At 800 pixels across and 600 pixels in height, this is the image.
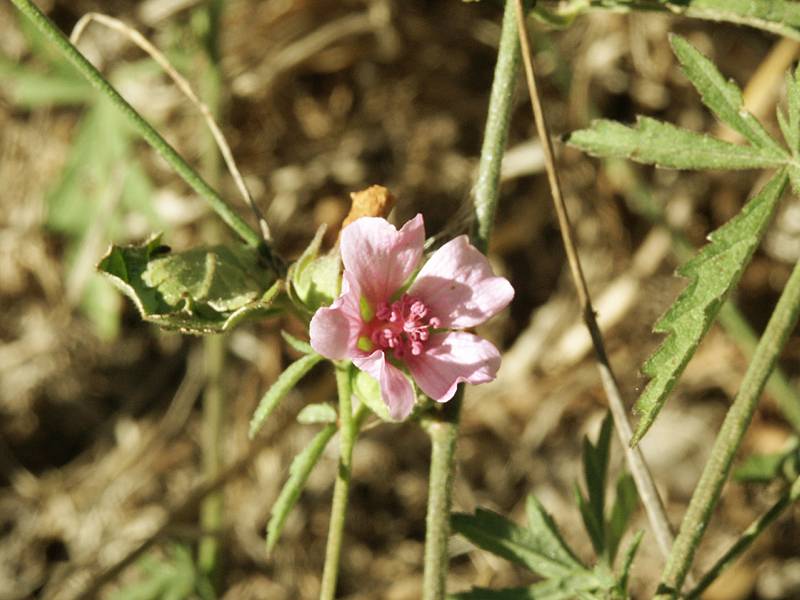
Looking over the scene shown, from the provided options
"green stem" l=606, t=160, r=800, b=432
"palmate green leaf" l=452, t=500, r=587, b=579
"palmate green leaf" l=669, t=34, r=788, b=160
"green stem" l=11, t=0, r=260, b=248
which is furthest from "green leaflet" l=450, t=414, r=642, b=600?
"green stem" l=606, t=160, r=800, b=432

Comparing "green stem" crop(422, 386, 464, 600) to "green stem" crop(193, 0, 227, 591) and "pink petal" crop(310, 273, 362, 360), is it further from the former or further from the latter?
"green stem" crop(193, 0, 227, 591)

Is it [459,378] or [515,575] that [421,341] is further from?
[515,575]

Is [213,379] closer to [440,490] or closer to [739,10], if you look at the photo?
[440,490]

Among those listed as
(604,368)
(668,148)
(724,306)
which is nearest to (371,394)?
(604,368)

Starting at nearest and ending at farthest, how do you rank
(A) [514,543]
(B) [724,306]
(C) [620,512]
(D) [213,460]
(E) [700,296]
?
(E) [700,296] < (A) [514,543] < (C) [620,512] < (B) [724,306] < (D) [213,460]

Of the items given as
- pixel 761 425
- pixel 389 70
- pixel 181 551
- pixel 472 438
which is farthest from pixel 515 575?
pixel 389 70

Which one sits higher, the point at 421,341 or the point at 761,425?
the point at 421,341

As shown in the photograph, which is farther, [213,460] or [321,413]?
[213,460]
